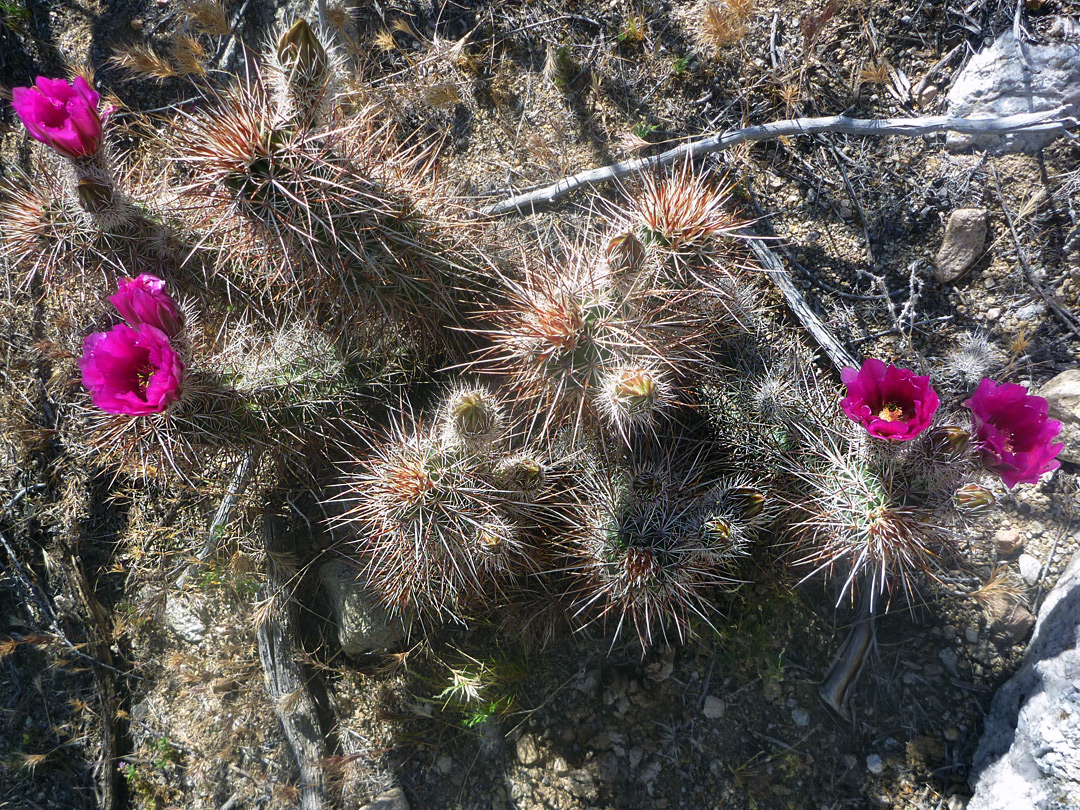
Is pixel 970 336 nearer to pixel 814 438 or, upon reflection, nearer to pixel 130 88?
pixel 814 438

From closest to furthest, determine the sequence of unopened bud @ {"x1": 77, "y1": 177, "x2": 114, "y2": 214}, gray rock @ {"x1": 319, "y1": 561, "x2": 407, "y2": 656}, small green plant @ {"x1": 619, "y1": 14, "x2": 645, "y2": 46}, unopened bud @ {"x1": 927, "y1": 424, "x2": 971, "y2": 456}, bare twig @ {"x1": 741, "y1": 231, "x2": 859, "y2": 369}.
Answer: unopened bud @ {"x1": 927, "y1": 424, "x2": 971, "y2": 456} < unopened bud @ {"x1": 77, "y1": 177, "x2": 114, "y2": 214} < bare twig @ {"x1": 741, "y1": 231, "x2": 859, "y2": 369} < gray rock @ {"x1": 319, "y1": 561, "x2": 407, "y2": 656} < small green plant @ {"x1": 619, "y1": 14, "x2": 645, "y2": 46}

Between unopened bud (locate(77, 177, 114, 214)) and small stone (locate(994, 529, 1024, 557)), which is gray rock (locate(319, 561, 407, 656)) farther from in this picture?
small stone (locate(994, 529, 1024, 557))

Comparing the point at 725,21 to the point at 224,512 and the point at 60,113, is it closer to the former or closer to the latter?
the point at 60,113

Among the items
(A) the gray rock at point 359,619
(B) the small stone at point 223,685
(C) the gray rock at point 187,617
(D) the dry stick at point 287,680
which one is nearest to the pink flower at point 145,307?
(D) the dry stick at point 287,680

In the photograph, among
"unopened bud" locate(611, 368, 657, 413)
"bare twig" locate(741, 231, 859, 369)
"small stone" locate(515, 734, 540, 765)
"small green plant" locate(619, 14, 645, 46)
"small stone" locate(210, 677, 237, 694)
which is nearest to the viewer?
"unopened bud" locate(611, 368, 657, 413)

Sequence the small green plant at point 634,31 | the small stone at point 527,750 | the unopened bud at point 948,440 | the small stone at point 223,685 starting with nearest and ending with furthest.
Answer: the unopened bud at point 948,440 → the small stone at point 527,750 → the small stone at point 223,685 → the small green plant at point 634,31

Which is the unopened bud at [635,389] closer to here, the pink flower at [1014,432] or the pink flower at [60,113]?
the pink flower at [1014,432]

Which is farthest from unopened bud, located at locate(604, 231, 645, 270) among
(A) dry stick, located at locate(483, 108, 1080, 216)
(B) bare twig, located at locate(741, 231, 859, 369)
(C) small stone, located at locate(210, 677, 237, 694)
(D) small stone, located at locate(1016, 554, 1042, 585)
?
A: (C) small stone, located at locate(210, 677, 237, 694)

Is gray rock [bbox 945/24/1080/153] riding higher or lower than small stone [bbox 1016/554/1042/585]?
higher
